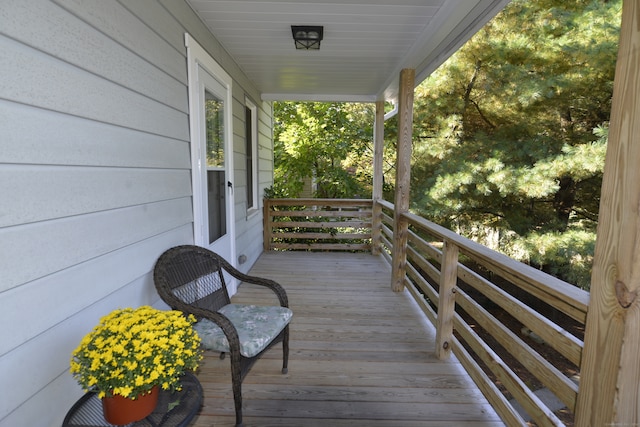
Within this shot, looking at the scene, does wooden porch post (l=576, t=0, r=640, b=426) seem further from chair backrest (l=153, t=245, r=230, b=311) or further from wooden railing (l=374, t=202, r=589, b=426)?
chair backrest (l=153, t=245, r=230, b=311)

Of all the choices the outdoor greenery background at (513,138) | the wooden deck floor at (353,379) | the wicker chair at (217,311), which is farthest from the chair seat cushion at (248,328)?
the outdoor greenery background at (513,138)

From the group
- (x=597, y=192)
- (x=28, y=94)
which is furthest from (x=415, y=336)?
(x=597, y=192)

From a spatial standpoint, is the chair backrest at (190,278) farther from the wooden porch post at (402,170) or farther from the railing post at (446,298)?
the wooden porch post at (402,170)

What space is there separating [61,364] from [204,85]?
78.0 inches

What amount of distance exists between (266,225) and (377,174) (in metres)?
1.83

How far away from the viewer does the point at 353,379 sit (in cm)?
209

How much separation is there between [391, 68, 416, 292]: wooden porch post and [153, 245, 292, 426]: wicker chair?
174 centimetres

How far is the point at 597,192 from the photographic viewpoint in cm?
561

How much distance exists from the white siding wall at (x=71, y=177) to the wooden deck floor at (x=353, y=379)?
2.49ft

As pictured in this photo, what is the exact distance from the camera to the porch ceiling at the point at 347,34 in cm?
231

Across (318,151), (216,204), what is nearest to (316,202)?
(318,151)

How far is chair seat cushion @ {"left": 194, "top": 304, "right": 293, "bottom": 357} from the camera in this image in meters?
1.69

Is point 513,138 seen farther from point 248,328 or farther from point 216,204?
point 248,328

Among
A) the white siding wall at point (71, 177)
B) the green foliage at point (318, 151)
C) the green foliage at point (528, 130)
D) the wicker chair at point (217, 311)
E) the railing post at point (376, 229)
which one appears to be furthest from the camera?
the green foliage at point (318, 151)
